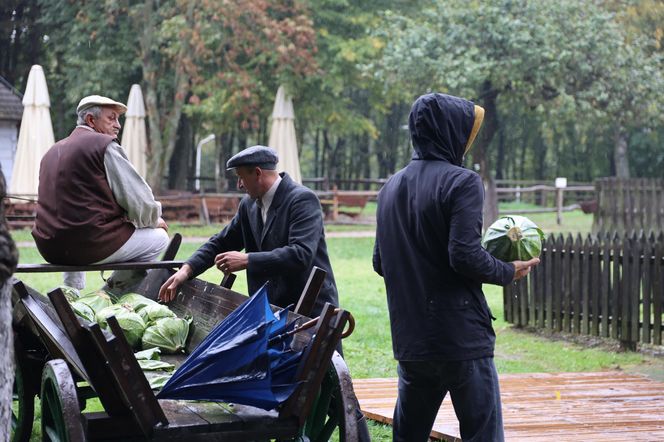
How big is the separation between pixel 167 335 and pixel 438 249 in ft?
6.67

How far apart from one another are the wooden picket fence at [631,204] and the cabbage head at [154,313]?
2058 cm

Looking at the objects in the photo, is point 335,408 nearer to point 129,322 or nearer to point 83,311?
point 129,322

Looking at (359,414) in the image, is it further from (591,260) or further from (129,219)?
(591,260)

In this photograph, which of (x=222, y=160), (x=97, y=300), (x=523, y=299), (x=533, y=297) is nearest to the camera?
(x=97, y=300)

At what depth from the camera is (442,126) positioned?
177 inches

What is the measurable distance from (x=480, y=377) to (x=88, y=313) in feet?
8.36

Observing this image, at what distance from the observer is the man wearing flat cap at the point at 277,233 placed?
561 centimetres

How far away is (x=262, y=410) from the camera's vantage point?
4.53 m

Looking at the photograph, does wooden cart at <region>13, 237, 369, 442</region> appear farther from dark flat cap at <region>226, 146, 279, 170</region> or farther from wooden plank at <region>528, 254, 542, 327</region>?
wooden plank at <region>528, 254, 542, 327</region>

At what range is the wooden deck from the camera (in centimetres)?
628

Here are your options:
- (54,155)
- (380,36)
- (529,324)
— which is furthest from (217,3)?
(54,155)

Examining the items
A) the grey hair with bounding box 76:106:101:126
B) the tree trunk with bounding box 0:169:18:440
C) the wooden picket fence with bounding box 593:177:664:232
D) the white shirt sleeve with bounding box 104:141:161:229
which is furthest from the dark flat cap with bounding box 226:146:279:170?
the wooden picket fence with bounding box 593:177:664:232

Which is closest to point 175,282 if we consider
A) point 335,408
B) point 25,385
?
point 25,385

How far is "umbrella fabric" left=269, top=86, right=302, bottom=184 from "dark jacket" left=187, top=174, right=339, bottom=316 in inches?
780
